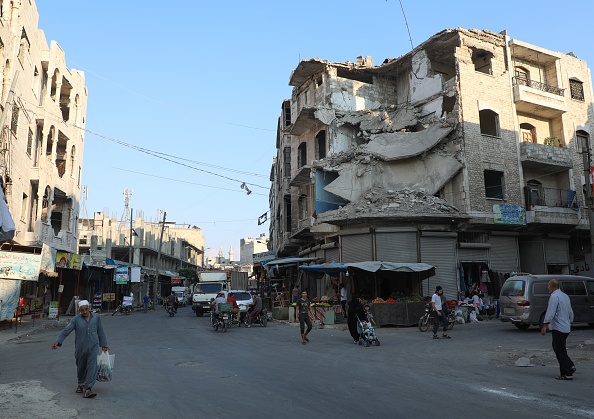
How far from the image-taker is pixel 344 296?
23734mm

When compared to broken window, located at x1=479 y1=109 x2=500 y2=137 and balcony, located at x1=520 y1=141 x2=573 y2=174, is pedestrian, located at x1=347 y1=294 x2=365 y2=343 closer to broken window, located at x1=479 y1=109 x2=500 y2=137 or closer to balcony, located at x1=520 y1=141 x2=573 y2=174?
balcony, located at x1=520 y1=141 x2=573 y2=174

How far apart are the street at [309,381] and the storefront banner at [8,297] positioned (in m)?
5.57

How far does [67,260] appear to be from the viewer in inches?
1129

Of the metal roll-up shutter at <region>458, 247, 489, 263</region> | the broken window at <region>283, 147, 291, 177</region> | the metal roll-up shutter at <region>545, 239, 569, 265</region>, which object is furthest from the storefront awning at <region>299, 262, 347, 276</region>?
the broken window at <region>283, 147, 291, 177</region>

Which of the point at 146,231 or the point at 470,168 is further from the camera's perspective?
the point at 146,231

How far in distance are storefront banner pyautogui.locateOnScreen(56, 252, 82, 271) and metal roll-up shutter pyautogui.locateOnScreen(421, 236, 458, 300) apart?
20543mm

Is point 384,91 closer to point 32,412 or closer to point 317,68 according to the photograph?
point 317,68

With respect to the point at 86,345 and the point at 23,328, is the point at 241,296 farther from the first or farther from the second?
the point at 86,345

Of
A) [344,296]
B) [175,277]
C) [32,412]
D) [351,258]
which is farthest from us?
[175,277]

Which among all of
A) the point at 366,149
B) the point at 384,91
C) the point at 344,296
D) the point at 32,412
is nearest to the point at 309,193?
the point at 366,149

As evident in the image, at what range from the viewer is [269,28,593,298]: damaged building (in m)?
25.1

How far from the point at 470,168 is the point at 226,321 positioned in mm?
15322

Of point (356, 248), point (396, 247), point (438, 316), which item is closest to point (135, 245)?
point (356, 248)

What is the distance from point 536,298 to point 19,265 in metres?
19.4
